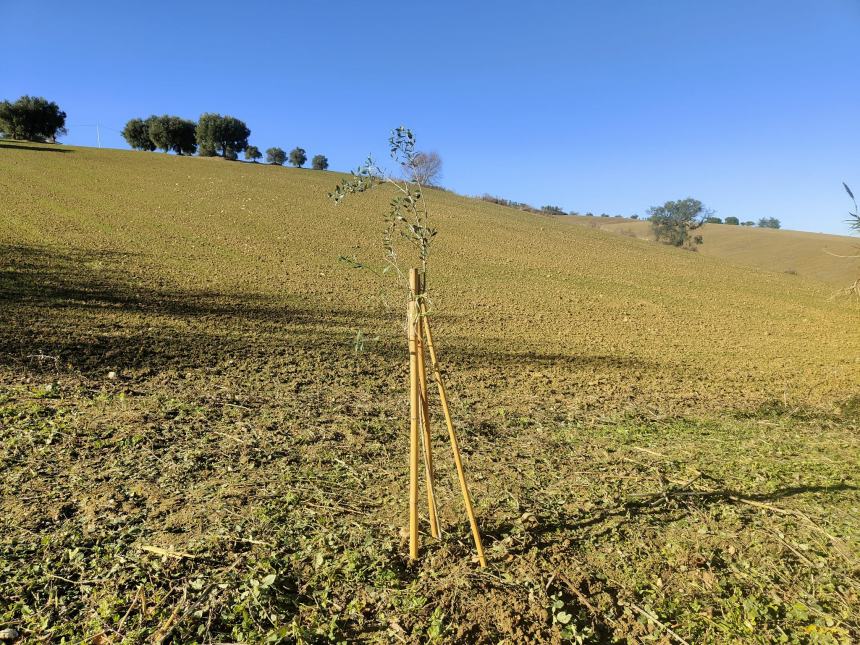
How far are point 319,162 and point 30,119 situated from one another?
32593 millimetres

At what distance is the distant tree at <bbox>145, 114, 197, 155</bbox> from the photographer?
6041cm

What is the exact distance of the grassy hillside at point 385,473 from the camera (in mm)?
3043

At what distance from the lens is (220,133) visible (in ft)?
209

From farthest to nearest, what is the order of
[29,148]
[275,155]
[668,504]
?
[275,155] → [29,148] → [668,504]

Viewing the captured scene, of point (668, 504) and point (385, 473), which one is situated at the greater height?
point (668, 504)

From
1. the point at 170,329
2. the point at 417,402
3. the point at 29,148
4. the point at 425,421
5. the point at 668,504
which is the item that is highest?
the point at 29,148

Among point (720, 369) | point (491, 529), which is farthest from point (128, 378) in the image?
point (720, 369)

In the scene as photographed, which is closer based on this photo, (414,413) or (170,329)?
(414,413)

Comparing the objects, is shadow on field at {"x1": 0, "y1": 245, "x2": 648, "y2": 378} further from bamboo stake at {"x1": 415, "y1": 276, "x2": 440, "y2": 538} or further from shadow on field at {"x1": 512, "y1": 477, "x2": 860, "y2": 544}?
bamboo stake at {"x1": 415, "y1": 276, "x2": 440, "y2": 538}

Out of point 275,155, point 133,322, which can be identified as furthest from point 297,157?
point 133,322

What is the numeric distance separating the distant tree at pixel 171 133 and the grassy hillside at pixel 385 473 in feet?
183

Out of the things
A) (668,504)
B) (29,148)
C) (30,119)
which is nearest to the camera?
(668,504)

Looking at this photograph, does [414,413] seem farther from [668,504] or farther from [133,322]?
[133,322]

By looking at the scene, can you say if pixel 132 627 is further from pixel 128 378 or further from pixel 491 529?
pixel 128 378
